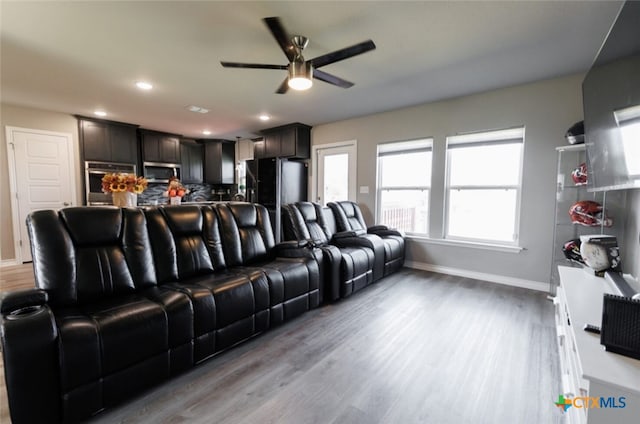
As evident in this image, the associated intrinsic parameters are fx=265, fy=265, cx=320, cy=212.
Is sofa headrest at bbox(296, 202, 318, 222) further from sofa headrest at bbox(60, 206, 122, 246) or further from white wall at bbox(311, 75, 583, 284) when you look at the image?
sofa headrest at bbox(60, 206, 122, 246)

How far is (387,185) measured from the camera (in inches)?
186

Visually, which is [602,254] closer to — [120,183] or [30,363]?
[30,363]

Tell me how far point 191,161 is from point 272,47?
4.94m

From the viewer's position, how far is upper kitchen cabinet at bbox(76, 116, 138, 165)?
493 cm

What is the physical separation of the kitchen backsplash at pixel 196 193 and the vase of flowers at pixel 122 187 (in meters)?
4.05

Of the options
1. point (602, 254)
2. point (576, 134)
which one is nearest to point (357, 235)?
point (602, 254)

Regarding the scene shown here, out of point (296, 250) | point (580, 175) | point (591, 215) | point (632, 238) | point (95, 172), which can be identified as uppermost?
point (95, 172)

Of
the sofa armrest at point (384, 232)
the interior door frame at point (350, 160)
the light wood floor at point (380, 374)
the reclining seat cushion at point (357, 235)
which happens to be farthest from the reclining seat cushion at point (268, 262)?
the interior door frame at point (350, 160)

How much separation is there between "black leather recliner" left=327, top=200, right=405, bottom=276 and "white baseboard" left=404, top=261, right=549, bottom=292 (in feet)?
1.05

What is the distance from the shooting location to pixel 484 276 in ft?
12.1

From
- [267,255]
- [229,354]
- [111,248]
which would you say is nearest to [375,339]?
[229,354]

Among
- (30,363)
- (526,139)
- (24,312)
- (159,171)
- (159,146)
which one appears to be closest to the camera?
(30,363)

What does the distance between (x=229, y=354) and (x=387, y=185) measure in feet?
12.0

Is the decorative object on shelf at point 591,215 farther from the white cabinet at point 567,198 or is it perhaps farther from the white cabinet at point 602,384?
the white cabinet at point 602,384
